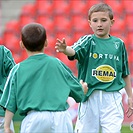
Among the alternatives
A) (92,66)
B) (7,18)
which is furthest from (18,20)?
(92,66)

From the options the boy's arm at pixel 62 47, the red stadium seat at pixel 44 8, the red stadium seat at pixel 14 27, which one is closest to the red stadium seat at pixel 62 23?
the red stadium seat at pixel 44 8

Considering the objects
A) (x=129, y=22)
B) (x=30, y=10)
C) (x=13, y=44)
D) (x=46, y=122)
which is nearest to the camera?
(x=46, y=122)

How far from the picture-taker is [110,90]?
5777 millimetres

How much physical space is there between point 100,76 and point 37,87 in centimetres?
139

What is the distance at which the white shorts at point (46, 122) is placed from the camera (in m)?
4.49

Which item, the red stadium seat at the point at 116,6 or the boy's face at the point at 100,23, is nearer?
the boy's face at the point at 100,23

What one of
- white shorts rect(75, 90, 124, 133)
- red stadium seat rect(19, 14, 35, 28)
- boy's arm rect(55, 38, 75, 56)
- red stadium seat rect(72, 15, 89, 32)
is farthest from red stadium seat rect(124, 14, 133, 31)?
boy's arm rect(55, 38, 75, 56)

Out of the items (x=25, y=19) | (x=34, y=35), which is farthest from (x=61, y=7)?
(x=34, y=35)

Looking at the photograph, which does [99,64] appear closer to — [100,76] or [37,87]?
[100,76]

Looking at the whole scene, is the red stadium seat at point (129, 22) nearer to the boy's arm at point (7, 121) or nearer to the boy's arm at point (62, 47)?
the boy's arm at point (62, 47)

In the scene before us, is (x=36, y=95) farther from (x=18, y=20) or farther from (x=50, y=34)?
(x=18, y=20)

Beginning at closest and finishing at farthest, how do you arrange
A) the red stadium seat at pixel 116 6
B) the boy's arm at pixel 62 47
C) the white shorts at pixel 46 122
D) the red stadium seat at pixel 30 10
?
the white shorts at pixel 46 122 → the boy's arm at pixel 62 47 → the red stadium seat at pixel 116 6 → the red stadium seat at pixel 30 10

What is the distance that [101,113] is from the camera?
578 centimetres

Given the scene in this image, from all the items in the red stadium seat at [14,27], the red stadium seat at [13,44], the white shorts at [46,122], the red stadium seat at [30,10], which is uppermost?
the red stadium seat at [30,10]
